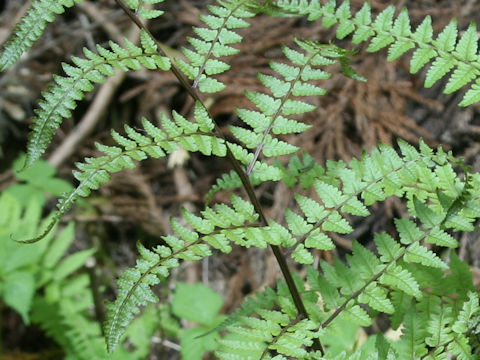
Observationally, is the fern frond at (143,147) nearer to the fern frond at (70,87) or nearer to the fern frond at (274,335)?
the fern frond at (70,87)

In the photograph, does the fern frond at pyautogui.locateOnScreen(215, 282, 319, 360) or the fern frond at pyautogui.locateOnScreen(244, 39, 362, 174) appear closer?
the fern frond at pyautogui.locateOnScreen(215, 282, 319, 360)

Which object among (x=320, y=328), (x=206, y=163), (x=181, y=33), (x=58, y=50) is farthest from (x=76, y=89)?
(x=58, y=50)

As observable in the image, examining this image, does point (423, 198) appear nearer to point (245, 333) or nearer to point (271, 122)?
point (271, 122)

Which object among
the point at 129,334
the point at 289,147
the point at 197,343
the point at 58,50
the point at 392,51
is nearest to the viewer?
the point at 289,147

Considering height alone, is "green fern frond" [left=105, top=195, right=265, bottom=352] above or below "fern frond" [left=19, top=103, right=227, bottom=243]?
below

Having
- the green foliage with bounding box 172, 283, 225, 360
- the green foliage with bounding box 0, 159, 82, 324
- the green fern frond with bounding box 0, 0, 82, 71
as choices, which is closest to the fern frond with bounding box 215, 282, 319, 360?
the green fern frond with bounding box 0, 0, 82, 71

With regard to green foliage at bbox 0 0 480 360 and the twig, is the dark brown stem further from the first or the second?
the twig
